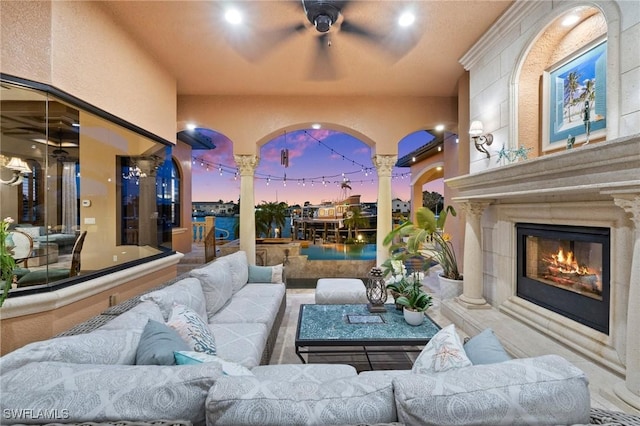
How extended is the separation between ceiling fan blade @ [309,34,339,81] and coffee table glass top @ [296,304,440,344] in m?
3.00

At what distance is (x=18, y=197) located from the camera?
2.99m

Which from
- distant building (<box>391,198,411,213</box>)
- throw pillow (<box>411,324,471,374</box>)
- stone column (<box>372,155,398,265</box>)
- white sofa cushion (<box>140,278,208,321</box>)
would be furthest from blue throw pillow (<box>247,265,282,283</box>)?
distant building (<box>391,198,411,213</box>)

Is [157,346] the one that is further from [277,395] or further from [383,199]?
[383,199]

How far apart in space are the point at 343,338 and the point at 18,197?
12.4 ft

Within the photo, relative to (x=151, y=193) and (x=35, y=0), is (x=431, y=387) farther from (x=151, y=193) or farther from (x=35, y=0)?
(x=151, y=193)

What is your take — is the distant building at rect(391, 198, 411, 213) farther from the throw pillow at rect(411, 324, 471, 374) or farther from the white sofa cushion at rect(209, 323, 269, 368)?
the throw pillow at rect(411, 324, 471, 374)

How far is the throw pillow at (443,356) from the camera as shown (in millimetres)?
1153

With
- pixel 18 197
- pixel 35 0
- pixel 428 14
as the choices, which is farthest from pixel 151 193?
pixel 428 14

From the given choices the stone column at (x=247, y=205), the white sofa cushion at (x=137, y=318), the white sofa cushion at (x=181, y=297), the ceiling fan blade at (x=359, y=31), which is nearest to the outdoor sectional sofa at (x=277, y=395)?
the white sofa cushion at (x=137, y=318)

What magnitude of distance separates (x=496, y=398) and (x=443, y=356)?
14.8 inches

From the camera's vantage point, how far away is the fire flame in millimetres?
2353

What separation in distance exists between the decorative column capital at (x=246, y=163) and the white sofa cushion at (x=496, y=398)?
4292 millimetres

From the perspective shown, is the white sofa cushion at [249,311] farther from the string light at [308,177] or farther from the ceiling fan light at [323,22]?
the string light at [308,177]

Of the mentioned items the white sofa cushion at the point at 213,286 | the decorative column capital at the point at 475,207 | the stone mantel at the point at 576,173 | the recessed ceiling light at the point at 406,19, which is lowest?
the white sofa cushion at the point at 213,286
